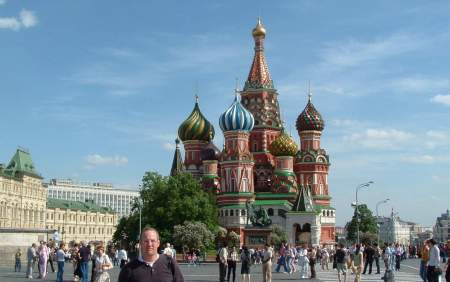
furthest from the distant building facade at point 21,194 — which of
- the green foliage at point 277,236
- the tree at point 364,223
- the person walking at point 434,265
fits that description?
the person walking at point 434,265

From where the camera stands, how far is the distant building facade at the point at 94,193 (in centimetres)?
17800

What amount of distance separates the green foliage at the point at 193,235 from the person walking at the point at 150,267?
5149cm

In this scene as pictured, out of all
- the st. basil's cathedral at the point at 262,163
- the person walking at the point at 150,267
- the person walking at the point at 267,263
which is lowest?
the person walking at the point at 267,263

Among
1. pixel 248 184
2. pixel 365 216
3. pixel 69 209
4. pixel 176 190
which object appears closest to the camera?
pixel 176 190

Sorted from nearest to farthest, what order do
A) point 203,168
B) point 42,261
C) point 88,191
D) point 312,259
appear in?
point 42,261, point 312,259, point 203,168, point 88,191

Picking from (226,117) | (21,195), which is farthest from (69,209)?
(226,117)

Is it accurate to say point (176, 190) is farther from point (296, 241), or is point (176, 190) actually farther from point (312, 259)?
point (312, 259)

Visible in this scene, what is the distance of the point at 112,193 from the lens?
19450 cm

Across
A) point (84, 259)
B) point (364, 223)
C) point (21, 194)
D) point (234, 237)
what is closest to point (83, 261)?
point (84, 259)

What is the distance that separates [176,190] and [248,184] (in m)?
14.9

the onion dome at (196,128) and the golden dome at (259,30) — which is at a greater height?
the golden dome at (259,30)

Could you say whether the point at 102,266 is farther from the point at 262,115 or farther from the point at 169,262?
the point at 262,115

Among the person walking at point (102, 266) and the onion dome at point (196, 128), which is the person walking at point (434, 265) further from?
the onion dome at point (196, 128)

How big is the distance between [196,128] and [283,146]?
42.0ft
